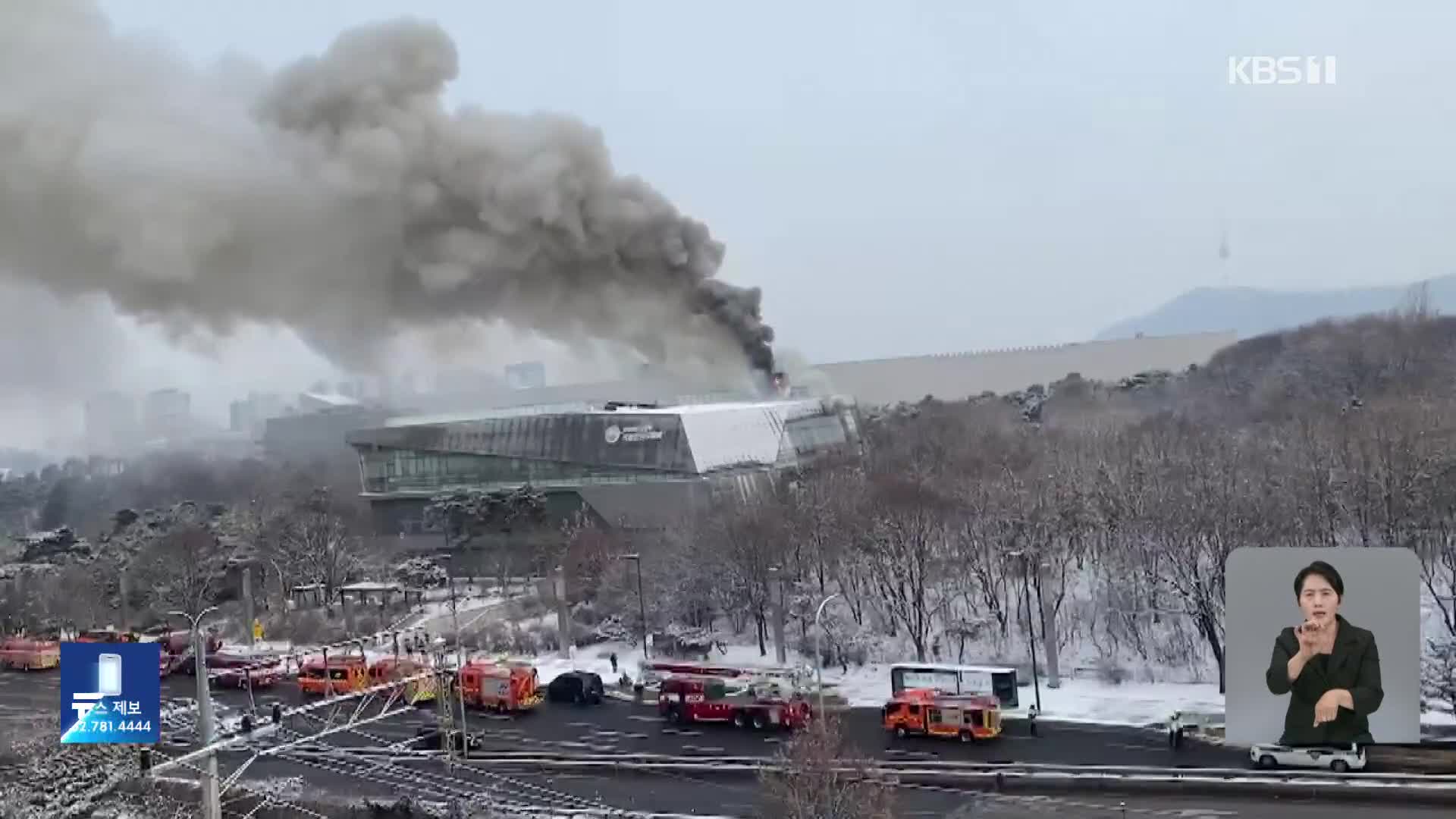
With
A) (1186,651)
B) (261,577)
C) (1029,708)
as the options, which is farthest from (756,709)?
(261,577)

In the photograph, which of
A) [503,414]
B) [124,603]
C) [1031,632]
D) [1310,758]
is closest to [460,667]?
[1031,632]

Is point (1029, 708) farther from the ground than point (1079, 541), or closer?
closer

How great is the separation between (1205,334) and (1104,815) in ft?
230

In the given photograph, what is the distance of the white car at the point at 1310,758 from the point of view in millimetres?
16406

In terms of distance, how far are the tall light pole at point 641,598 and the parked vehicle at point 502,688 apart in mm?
4306

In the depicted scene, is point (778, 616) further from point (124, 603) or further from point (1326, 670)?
point (124, 603)

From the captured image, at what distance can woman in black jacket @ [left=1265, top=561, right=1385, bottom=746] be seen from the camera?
54.1 feet

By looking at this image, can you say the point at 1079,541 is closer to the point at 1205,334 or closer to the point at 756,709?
the point at 756,709

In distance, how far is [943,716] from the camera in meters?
19.9

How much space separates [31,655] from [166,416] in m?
73.5

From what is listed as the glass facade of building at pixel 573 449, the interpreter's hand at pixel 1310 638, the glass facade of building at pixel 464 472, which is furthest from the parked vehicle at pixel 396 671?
the glass facade of building at pixel 464 472

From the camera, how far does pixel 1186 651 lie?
24.5m

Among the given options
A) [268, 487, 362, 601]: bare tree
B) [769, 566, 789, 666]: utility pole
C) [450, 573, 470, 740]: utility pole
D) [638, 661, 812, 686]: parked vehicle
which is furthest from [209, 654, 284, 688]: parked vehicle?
[769, 566, 789, 666]: utility pole

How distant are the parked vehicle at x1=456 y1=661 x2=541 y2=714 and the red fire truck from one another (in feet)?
9.71
